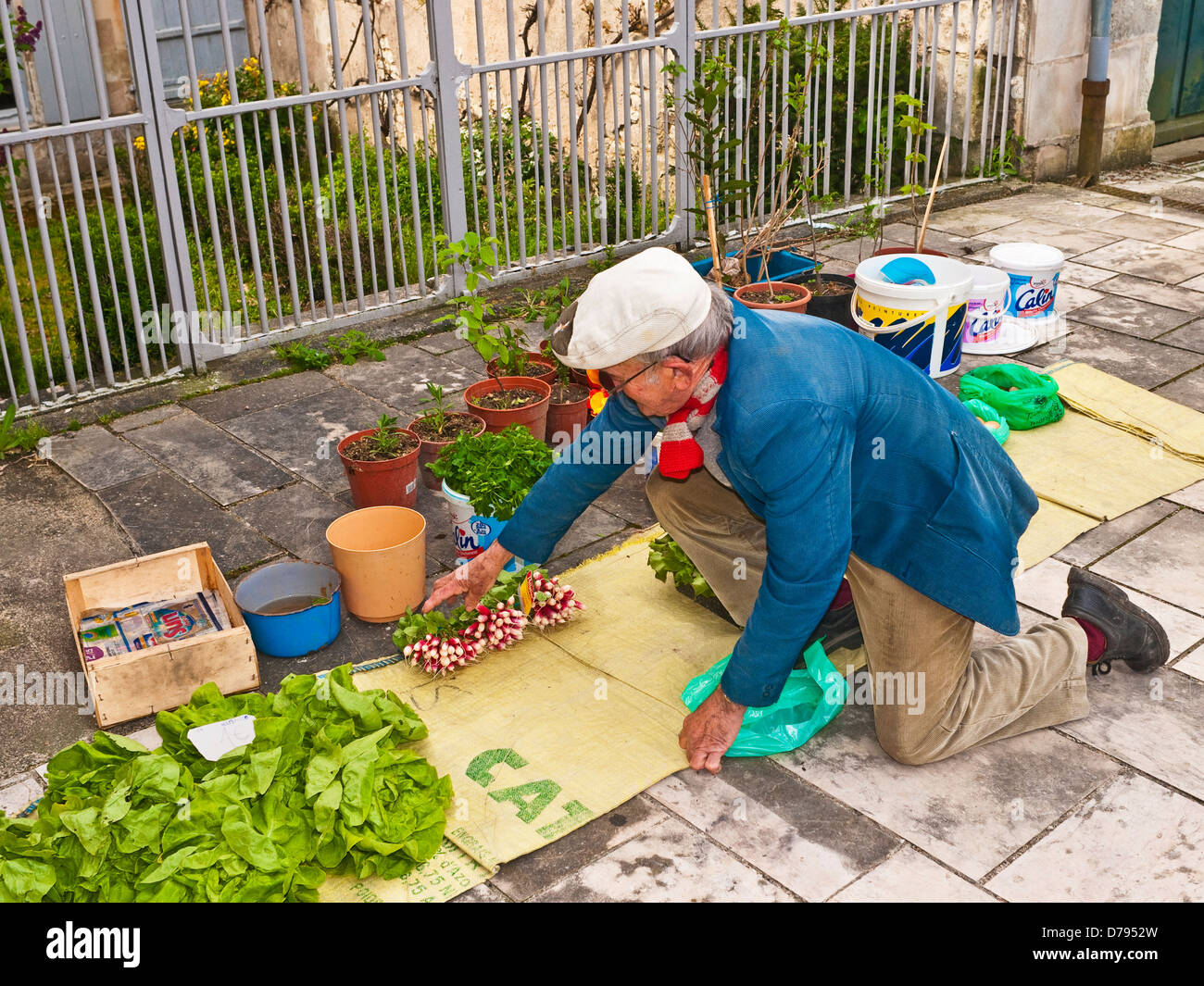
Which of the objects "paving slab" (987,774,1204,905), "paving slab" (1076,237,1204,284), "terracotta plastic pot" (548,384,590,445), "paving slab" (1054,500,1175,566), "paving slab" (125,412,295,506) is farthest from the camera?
"paving slab" (1076,237,1204,284)

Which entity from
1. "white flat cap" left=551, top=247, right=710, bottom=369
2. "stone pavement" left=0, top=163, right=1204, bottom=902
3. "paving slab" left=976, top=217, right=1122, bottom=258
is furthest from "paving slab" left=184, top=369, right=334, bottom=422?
"paving slab" left=976, top=217, right=1122, bottom=258

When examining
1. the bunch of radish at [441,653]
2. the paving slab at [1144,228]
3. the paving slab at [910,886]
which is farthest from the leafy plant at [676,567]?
the paving slab at [1144,228]

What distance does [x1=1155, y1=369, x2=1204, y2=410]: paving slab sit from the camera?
18.5ft

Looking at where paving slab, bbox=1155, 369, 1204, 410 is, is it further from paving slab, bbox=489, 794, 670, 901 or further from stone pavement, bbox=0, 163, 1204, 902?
paving slab, bbox=489, 794, 670, 901

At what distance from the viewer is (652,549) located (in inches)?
171

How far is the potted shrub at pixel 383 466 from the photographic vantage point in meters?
4.68

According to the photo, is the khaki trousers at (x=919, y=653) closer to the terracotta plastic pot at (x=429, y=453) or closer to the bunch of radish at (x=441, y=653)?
the bunch of radish at (x=441, y=653)

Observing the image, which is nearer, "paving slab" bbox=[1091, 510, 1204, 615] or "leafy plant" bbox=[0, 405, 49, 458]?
"paving slab" bbox=[1091, 510, 1204, 615]

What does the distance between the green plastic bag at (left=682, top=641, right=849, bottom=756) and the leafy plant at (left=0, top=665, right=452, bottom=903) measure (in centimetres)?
→ 86

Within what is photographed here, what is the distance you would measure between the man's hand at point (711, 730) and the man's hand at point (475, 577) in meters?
0.69

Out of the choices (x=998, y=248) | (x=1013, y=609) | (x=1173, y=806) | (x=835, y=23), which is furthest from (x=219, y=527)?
(x=835, y=23)

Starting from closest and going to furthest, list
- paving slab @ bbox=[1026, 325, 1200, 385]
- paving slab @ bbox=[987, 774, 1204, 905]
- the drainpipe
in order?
paving slab @ bbox=[987, 774, 1204, 905], paving slab @ bbox=[1026, 325, 1200, 385], the drainpipe

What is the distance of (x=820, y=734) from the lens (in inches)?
143

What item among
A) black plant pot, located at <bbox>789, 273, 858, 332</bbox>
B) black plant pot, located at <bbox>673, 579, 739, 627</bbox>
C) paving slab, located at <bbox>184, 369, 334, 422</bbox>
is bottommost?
black plant pot, located at <bbox>673, 579, 739, 627</bbox>
